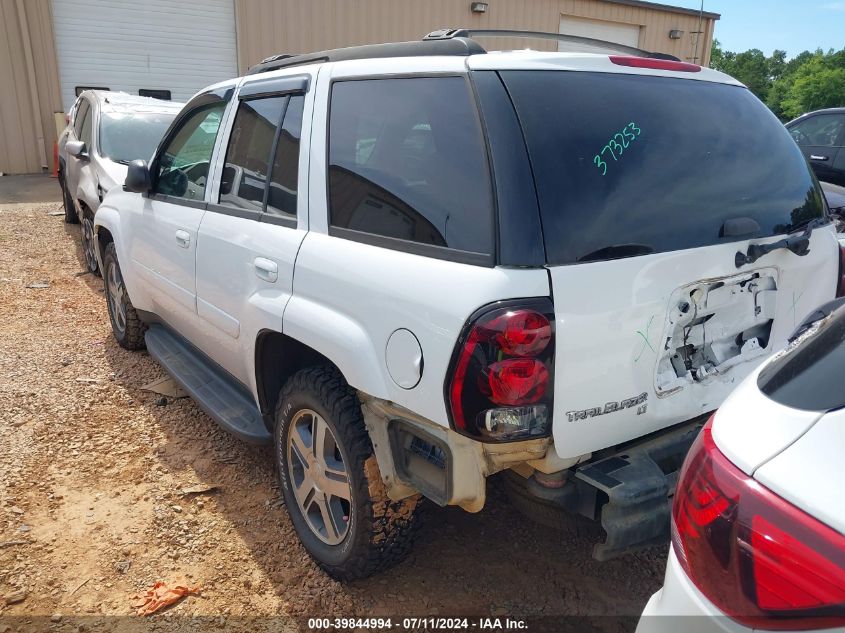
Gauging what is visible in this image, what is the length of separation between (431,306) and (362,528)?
3.08ft

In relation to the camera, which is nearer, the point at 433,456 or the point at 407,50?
the point at 433,456

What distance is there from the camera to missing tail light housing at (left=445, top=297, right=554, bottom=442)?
71.9 inches

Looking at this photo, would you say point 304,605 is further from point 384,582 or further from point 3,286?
point 3,286

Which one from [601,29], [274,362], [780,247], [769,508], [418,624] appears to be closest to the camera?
[769,508]

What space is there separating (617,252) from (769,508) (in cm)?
101

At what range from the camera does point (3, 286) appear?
6703 mm

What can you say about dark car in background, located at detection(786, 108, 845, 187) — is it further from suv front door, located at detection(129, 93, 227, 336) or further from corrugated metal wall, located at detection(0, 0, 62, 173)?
corrugated metal wall, located at detection(0, 0, 62, 173)

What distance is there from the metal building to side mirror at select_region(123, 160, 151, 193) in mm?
9769

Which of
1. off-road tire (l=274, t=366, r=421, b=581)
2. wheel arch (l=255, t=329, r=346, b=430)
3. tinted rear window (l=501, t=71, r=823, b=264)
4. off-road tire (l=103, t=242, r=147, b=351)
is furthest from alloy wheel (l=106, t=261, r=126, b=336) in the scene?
tinted rear window (l=501, t=71, r=823, b=264)

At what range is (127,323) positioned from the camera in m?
4.79

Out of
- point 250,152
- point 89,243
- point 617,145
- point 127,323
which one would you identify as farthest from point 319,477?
point 89,243

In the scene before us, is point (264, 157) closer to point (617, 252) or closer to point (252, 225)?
point (252, 225)

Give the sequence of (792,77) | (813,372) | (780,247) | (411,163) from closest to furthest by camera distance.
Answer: (813,372)
(411,163)
(780,247)
(792,77)

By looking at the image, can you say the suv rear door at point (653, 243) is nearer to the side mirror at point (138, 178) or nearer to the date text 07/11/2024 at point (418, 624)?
the date text 07/11/2024 at point (418, 624)
